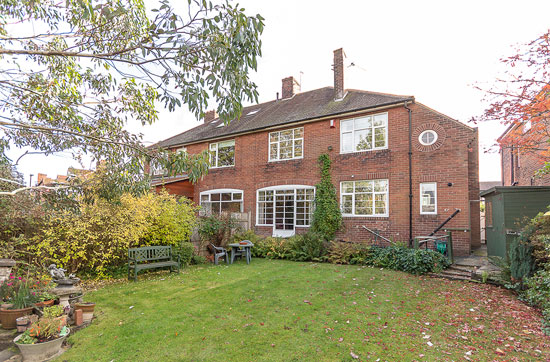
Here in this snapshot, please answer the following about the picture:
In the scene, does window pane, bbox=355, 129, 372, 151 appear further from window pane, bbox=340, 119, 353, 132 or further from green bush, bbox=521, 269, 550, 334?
green bush, bbox=521, 269, 550, 334

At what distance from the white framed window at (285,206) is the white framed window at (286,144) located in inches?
67.4

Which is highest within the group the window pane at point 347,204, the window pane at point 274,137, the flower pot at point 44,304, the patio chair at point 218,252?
the window pane at point 274,137

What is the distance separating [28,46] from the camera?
481 cm

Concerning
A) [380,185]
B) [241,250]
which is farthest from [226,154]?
[380,185]

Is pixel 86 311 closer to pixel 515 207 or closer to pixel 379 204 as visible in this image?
pixel 379 204

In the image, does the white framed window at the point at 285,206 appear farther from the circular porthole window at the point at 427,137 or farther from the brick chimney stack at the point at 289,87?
the brick chimney stack at the point at 289,87

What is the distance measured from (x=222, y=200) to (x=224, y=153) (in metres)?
3.01

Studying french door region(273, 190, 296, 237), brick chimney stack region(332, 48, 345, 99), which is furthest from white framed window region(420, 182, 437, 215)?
brick chimney stack region(332, 48, 345, 99)

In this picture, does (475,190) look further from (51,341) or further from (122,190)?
(51,341)

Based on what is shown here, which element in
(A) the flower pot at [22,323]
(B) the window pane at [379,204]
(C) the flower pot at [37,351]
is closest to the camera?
(C) the flower pot at [37,351]

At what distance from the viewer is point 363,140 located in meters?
12.8

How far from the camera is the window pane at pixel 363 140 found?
41.5 ft

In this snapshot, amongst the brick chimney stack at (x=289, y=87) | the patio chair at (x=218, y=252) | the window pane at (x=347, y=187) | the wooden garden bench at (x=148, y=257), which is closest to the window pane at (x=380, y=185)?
the window pane at (x=347, y=187)

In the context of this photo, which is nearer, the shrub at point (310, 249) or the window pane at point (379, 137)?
the shrub at point (310, 249)
